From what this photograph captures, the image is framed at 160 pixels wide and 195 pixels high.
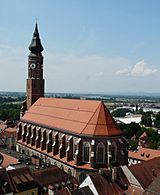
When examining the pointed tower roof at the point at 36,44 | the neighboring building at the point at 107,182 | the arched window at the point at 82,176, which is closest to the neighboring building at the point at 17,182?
the neighboring building at the point at 107,182

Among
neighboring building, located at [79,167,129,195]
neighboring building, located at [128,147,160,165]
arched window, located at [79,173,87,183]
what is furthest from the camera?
neighboring building, located at [128,147,160,165]

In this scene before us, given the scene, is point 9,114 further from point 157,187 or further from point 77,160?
point 157,187

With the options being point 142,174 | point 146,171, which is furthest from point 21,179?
point 146,171

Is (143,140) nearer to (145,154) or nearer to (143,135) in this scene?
(143,135)

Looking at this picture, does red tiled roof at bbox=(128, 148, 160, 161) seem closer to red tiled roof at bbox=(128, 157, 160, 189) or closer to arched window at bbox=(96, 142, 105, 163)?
arched window at bbox=(96, 142, 105, 163)

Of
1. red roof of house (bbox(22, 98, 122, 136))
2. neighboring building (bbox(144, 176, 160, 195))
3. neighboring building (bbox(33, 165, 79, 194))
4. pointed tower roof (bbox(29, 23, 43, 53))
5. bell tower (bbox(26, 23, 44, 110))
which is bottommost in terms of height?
neighboring building (bbox(33, 165, 79, 194))

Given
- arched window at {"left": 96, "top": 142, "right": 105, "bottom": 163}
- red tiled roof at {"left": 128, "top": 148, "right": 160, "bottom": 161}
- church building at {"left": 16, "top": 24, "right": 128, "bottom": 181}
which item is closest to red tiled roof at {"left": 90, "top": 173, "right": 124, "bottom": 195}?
church building at {"left": 16, "top": 24, "right": 128, "bottom": 181}
